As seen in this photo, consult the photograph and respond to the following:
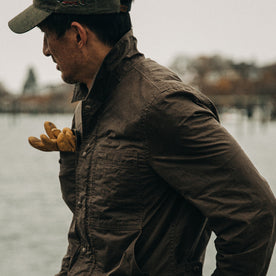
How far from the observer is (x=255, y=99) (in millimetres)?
48969

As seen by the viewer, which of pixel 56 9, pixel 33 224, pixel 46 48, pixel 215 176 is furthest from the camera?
pixel 33 224

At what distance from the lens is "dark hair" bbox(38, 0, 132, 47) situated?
5.56 ft

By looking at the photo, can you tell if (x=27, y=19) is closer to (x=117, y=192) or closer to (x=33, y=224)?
(x=117, y=192)

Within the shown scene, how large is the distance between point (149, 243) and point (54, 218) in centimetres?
591

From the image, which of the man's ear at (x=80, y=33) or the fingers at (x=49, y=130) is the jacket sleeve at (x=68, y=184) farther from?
the man's ear at (x=80, y=33)

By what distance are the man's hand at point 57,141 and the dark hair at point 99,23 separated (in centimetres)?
35

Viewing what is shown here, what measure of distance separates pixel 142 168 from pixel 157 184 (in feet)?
0.24

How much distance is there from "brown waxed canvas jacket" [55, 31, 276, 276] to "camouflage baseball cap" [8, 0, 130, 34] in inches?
4.8

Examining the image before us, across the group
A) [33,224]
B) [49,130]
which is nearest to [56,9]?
[49,130]

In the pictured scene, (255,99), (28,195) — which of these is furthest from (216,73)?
(28,195)

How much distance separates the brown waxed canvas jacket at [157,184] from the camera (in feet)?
5.00

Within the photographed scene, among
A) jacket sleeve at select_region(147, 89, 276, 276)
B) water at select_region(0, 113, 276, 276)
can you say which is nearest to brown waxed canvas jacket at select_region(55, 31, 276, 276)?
jacket sleeve at select_region(147, 89, 276, 276)

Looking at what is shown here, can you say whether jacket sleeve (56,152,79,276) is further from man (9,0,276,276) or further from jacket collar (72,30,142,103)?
jacket collar (72,30,142,103)

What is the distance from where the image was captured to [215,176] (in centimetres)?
153
